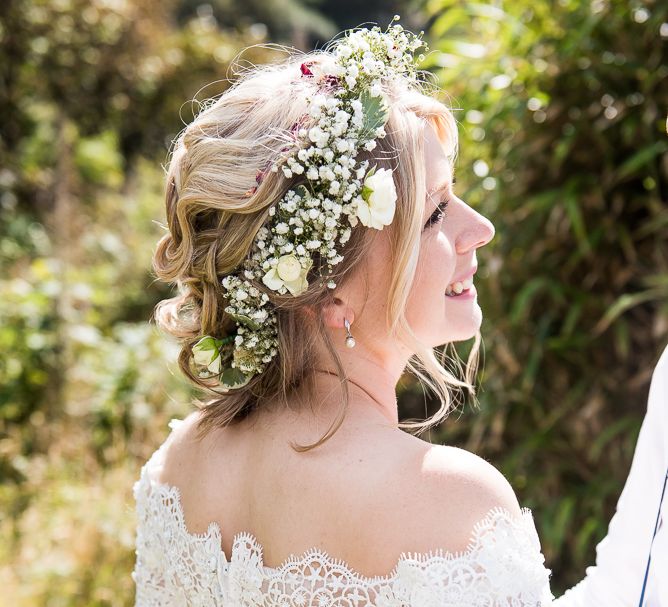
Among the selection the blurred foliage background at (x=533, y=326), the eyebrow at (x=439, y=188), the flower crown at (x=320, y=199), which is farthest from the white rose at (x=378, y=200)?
the blurred foliage background at (x=533, y=326)

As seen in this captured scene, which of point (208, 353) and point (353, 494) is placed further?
point (208, 353)

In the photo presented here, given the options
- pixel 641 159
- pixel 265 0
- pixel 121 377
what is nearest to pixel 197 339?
pixel 641 159

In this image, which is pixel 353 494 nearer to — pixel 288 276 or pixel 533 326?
pixel 288 276

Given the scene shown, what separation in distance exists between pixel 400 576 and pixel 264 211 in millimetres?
659

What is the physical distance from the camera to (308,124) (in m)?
1.52

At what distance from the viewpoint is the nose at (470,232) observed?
1654 millimetres

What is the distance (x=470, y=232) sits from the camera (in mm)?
1658

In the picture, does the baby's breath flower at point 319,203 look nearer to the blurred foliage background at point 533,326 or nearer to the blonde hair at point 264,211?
the blonde hair at point 264,211

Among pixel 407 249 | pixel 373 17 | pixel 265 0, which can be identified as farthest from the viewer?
pixel 373 17

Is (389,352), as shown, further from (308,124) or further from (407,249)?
(308,124)

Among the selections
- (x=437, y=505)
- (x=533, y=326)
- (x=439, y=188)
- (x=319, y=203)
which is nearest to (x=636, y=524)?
(x=437, y=505)

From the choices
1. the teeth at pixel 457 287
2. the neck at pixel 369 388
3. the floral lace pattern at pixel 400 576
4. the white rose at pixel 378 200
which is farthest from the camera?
the teeth at pixel 457 287

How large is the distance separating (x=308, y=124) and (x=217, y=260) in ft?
0.98

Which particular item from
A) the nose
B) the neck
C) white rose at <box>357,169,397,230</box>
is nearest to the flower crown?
white rose at <box>357,169,397,230</box>
